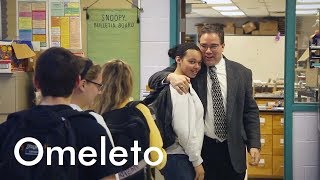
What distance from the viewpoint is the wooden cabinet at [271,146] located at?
5.34 meters

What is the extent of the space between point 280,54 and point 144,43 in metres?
3.75

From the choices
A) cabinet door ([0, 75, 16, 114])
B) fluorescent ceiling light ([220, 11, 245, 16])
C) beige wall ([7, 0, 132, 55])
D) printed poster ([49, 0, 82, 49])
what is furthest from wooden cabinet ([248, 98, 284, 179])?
fluorescent ceiling light ([220, 11, 245, 16])

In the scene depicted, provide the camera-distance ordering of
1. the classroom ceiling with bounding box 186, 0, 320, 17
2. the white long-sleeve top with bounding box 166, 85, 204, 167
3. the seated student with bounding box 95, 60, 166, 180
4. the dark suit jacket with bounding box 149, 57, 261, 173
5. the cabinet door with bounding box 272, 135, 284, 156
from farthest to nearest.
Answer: the classroom ceiling with bounding box 186, 0, 320, 17
the cabinet door with bounding box 272, 135, 284, 156
the dark suit jacket with bounding box 149, 57, 261, 173
the white long-sleeve top with bounding box 166, 85, 204, 167
the seated student with bounding box 95, 60, 166, 180

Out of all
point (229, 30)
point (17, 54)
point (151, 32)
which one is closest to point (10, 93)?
point (17, 54)

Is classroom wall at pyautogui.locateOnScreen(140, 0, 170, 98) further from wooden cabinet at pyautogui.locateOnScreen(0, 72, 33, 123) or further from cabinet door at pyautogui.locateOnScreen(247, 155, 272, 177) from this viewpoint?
cabinet door at pyautogui.locateOnScreen(247, 155, 272, 177)

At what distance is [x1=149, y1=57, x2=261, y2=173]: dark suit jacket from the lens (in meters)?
2.64

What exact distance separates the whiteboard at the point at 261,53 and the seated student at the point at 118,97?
187 inches

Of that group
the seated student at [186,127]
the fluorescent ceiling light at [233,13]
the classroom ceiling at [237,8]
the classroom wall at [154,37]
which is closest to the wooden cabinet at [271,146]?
the classroom wall at [154,37]

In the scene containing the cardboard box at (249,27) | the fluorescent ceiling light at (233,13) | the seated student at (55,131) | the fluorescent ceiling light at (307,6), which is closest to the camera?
the seated student at (55,131)

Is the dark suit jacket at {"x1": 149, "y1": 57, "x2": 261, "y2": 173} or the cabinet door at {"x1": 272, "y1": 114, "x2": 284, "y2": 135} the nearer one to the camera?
the dark suit jacket at {"x1": 149, "y1": 57, "x2": 261, "y2": 173}

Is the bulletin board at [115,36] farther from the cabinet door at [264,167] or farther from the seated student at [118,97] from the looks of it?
the cabinet door at [264,167]

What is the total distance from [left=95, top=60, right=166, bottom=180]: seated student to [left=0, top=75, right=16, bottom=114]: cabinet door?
3.87 feet

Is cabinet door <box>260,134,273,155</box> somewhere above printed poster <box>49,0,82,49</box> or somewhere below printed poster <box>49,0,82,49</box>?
below

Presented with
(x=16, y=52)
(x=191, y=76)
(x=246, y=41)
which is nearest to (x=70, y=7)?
(x=16, y=52)
